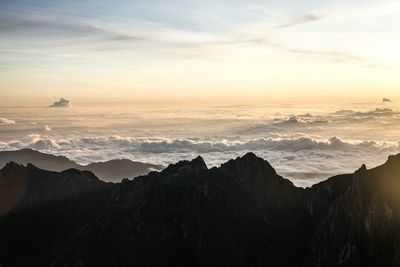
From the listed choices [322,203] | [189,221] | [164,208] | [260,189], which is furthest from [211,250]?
[322,203]

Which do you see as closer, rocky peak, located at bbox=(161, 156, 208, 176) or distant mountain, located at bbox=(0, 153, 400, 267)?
distant mountain, located at bbox=(0, 153, 400, 267)

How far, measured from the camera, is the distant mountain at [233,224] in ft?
401

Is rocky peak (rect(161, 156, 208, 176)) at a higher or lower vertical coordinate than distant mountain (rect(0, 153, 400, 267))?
higher

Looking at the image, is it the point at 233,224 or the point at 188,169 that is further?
the point at 188,169

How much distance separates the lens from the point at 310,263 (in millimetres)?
139625

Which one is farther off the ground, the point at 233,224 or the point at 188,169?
the point at 188,169

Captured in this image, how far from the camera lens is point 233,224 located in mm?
151875

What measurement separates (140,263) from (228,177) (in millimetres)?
47508

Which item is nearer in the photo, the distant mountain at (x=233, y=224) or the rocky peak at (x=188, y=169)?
the distant mountain at (x=233, y=224)

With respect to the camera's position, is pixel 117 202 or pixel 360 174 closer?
pixel 360 174

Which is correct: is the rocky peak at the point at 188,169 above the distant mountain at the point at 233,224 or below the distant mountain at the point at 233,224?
Answer: above

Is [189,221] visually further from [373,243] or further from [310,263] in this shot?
[373,243]

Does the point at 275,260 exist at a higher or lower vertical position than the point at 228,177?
lower

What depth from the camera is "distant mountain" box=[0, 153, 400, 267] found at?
122 metres
